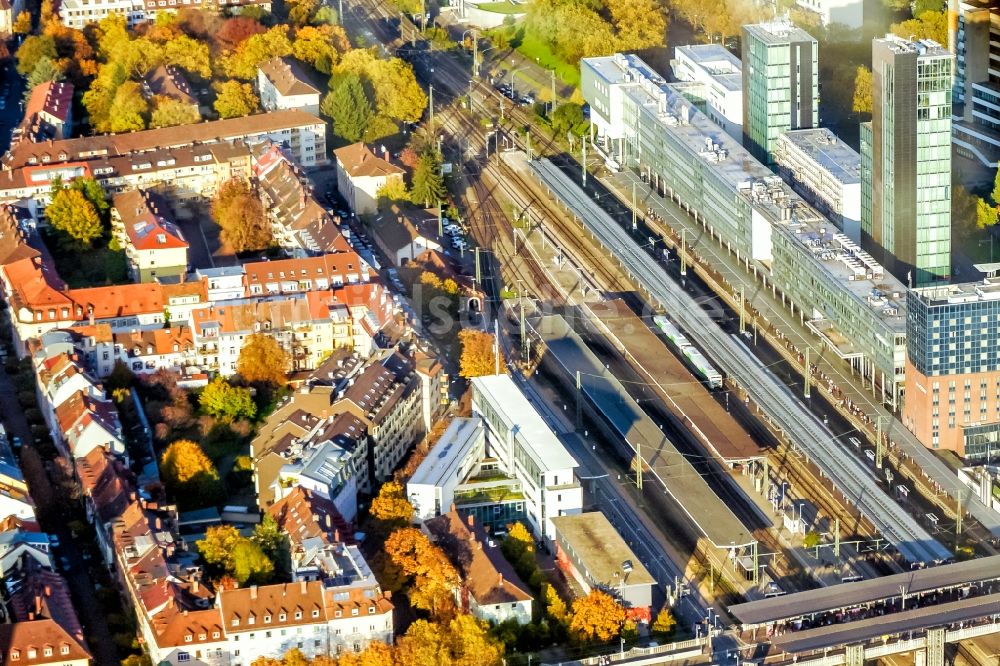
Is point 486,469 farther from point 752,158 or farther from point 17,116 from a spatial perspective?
point 17,116

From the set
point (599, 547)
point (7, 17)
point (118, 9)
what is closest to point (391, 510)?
point (599, 547)

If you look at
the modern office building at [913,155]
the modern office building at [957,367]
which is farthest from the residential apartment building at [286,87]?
the modern office building at [957,367]

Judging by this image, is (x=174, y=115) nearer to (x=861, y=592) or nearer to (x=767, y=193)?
(x=767, y=193)

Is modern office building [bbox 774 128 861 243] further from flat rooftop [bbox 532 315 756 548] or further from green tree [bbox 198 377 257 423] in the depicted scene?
green tree [bbox 198 377 257 423]

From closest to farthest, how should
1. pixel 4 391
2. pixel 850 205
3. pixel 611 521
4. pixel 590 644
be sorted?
1. pixel 590 644
2. pixel 611 521
3. pixel 4 391
4. pixel 850 205

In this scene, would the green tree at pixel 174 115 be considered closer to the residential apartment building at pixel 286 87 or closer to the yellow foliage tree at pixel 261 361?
the residential apartment building at pixel 286 87

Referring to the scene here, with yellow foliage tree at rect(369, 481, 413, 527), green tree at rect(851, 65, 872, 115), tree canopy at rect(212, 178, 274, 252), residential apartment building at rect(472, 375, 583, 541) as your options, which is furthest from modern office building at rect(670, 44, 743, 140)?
yellow foliage tree at rect(369, 481, 413, 527)

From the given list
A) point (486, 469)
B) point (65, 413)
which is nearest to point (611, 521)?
point (486, 469)
